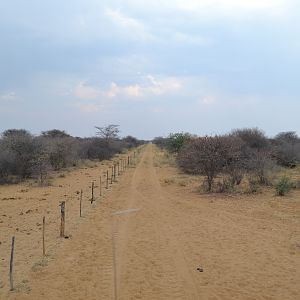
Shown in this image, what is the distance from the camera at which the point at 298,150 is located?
39.9 m

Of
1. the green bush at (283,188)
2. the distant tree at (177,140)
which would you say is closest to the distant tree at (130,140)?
the distant tree at (177,140)

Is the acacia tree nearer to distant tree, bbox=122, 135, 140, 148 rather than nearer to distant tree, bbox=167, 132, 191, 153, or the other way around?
distant tree, bbox=167, 132, 191, 153

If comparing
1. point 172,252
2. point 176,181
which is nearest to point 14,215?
point 172,252

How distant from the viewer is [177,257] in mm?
10672

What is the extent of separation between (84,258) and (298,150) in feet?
107

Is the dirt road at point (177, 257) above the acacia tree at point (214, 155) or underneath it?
underneath

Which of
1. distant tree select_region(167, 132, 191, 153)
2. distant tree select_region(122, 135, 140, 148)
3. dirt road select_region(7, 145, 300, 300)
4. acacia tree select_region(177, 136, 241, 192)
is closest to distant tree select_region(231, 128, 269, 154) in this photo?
distant tree select_region(167, 132, 191, 153)

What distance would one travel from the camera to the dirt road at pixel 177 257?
8.34 m

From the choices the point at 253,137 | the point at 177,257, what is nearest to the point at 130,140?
the point at 253,137

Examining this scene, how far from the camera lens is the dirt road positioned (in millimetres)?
8344

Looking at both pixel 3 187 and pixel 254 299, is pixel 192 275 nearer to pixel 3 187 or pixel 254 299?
pixel 254 299

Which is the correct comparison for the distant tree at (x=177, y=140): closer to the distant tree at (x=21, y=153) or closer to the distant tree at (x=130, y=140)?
→ the distant tree at (x=21, y=153)

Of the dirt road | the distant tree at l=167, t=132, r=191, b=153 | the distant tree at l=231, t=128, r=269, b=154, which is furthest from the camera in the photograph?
the distant tree at l=167, t=132, r=191, b=153

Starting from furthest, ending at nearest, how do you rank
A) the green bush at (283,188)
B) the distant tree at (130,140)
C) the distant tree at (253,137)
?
the distant tree at (130,140) < the distant tree at (253,137) < the green bush at (283,188)
